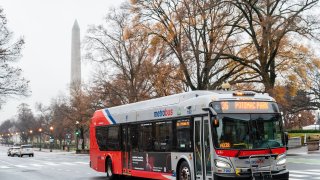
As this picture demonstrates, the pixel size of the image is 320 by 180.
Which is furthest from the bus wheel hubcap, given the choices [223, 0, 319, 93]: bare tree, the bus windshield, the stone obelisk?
the stone obelisk

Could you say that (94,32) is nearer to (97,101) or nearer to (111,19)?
(111,19)

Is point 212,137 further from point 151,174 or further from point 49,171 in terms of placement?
point 49,171

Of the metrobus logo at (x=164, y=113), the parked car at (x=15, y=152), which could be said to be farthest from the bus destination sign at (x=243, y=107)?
the parked car at (x=15, y=152)

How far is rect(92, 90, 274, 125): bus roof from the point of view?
14.6 metres

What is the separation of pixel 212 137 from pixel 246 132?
983 millimetres

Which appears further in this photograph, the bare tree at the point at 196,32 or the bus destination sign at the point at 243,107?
the bare tree at the point at 196,32

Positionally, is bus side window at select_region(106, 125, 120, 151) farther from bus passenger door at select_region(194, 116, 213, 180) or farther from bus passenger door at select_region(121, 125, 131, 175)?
bus passenger door at select_region(194, 116, 213, 180)

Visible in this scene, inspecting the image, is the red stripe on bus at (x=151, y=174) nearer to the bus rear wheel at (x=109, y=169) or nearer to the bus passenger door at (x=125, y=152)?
the bus passenger door at (x=125, y=152)

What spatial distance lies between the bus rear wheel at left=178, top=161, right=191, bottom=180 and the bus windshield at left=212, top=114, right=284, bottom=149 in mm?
1933

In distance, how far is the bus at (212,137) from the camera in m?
13.7

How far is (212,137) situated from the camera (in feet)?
45.6

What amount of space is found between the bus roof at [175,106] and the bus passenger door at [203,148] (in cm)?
39

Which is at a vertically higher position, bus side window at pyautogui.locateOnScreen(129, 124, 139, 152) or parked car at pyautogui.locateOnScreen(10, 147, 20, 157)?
bus side window at pyautogui.locateOnScreen(129, 124, 139, 152)

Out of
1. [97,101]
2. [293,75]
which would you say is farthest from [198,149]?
[97,101]
